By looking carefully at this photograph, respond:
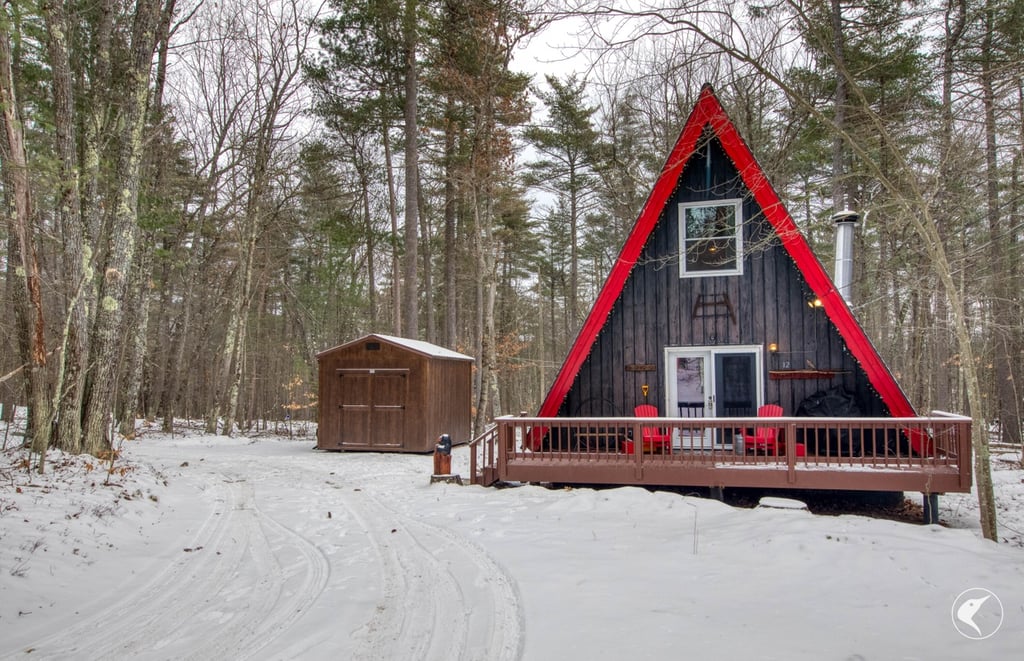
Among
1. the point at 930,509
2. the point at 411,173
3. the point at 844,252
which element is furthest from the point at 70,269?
the point at 844,252

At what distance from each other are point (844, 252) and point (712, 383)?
3515 millimetres

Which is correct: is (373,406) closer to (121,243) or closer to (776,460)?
(121,243)

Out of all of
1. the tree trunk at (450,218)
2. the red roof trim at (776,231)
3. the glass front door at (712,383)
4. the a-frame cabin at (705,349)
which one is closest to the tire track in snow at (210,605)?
the a-frame cabin at (705,349)

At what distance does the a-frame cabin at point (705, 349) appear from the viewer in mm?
8172

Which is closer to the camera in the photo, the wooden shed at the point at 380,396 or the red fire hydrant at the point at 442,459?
the red fire hydrant at the point at 442,459

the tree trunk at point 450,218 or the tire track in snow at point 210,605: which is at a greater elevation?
the tree trunk at point 450,218

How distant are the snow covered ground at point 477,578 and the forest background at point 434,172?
200 centimetres

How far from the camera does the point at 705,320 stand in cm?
946

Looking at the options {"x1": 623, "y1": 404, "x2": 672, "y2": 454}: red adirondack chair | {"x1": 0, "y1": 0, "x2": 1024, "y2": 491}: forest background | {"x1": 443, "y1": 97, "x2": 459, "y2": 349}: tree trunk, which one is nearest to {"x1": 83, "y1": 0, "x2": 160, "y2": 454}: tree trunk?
{"x1": 0, "y1": 0, "x2": 1024, "y2": 491}: forest background

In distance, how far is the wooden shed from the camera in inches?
523

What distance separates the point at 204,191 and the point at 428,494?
1370cm

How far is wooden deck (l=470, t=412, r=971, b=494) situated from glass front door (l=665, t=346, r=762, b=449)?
1.93 ft

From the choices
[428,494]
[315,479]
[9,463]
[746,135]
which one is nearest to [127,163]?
[9,463]

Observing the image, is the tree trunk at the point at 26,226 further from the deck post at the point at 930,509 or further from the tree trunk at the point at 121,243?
the deck post at the point at 930,509
